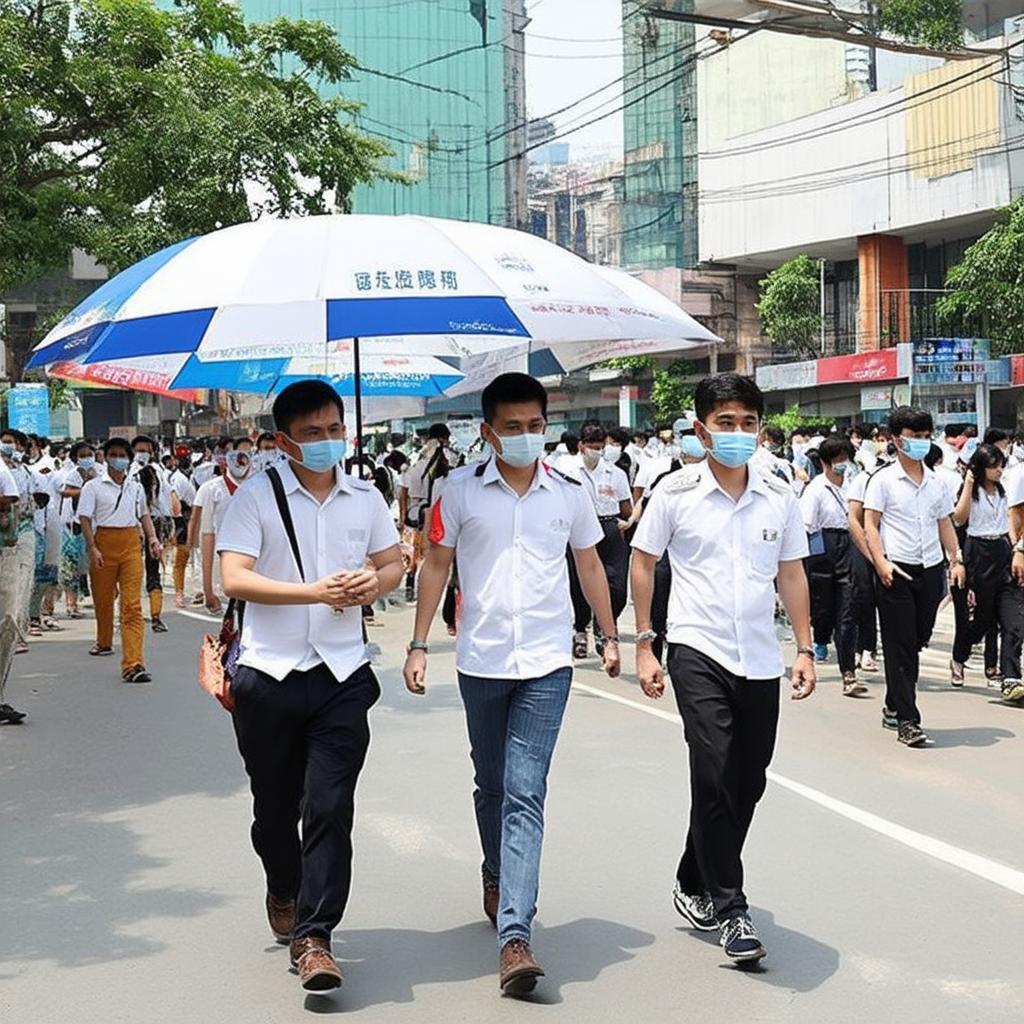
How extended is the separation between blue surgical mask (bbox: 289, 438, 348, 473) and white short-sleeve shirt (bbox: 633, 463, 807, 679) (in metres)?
1.10

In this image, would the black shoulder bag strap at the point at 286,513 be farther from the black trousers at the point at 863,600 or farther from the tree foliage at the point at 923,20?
the tree foliage at the point at 923,20

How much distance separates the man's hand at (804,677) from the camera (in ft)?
18.3

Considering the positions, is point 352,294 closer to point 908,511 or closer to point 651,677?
point 651,677

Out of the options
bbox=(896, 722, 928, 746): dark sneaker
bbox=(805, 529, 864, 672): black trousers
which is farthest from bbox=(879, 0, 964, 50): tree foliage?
bbox=(896, 722, 928, 746): dark sneaker

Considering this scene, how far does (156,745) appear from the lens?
30.8 feet

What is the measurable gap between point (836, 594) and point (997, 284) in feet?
91.2

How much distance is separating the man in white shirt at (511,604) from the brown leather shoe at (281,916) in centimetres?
68

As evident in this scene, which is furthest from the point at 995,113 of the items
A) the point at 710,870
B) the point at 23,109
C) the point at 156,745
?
the point at 710,870

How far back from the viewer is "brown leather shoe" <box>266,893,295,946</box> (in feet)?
17.5

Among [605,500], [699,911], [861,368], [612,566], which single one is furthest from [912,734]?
[861,368]

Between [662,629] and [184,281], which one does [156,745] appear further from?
[184,281]

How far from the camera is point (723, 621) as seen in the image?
5.36m

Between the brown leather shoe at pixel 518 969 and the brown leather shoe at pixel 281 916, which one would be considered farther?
the brown leather shoe at pixel 281 916

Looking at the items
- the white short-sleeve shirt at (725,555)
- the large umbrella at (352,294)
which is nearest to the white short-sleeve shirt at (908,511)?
the large umbrella at (352,294)
